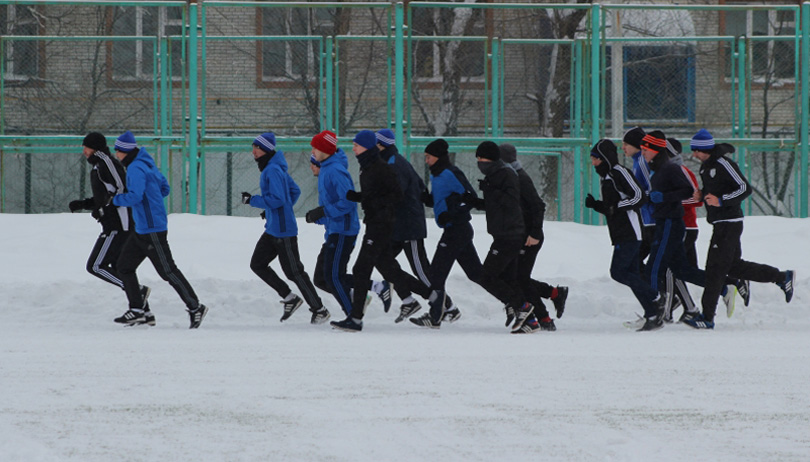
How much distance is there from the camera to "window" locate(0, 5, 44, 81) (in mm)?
17094

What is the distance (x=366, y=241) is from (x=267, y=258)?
3.38 feet

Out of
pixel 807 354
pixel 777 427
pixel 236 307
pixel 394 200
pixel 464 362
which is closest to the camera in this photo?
pixel 777 427

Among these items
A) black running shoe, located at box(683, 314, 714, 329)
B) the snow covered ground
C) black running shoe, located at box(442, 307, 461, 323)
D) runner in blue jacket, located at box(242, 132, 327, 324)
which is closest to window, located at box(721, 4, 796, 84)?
the snow covered ground

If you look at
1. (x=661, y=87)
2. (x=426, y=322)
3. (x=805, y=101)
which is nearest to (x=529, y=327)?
(x=426, y=322)

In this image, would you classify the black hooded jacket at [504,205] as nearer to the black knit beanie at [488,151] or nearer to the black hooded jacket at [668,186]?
the black knit beanie at [488,151]

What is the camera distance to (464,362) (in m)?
7.84

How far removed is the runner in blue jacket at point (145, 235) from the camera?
9617mm

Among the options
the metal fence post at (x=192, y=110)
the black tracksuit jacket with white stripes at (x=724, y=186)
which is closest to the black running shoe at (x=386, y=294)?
the black tracksuit jacket with white stripes at (x=724, y=186)

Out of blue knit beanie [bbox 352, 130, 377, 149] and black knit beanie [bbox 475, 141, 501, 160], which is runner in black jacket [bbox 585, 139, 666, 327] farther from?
blue knit beanie [bbox 352, 130, 377, 149]

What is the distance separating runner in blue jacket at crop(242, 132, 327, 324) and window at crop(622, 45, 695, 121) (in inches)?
357

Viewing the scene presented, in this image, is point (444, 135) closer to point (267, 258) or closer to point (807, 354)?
point (267, 258)

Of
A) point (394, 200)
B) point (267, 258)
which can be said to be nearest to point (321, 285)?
point (267, 258)

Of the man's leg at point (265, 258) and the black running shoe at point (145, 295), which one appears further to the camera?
the man's leg at point (265, 258)

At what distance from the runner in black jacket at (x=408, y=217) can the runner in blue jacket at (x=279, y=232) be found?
2.58ft
